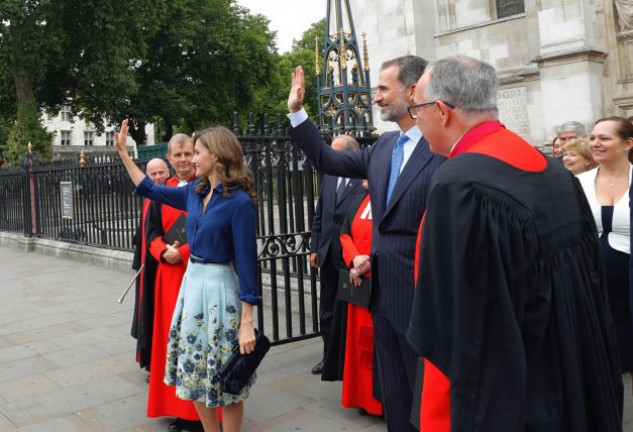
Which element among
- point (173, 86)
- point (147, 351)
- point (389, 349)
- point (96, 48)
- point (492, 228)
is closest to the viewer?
point (492, 228)

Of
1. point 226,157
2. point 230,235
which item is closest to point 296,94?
point 226,157

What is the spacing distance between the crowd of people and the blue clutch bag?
0.06 metres

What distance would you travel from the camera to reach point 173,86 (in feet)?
112

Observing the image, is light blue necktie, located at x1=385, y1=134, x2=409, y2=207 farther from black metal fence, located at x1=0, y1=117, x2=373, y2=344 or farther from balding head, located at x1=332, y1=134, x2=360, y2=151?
black metal fence, located at x1=0, y1=117, x2=373, y2=344

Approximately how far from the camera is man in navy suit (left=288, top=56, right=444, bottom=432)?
113 inches

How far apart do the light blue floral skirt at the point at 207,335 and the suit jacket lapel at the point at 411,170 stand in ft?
3.36

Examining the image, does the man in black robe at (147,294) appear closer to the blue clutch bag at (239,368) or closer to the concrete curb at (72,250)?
the blue clutch bag at (239,368)

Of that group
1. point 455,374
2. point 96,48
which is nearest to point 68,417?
point 455,374

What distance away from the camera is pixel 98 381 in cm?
509

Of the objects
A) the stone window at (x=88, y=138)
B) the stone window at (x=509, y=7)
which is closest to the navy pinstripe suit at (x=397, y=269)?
the stone window at (x=509, y=7)

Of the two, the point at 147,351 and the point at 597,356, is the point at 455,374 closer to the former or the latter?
the point at 597,356

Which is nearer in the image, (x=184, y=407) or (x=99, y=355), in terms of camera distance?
(x=184, y=407)

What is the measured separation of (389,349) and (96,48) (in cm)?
2696

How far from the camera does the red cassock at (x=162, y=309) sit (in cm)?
398
